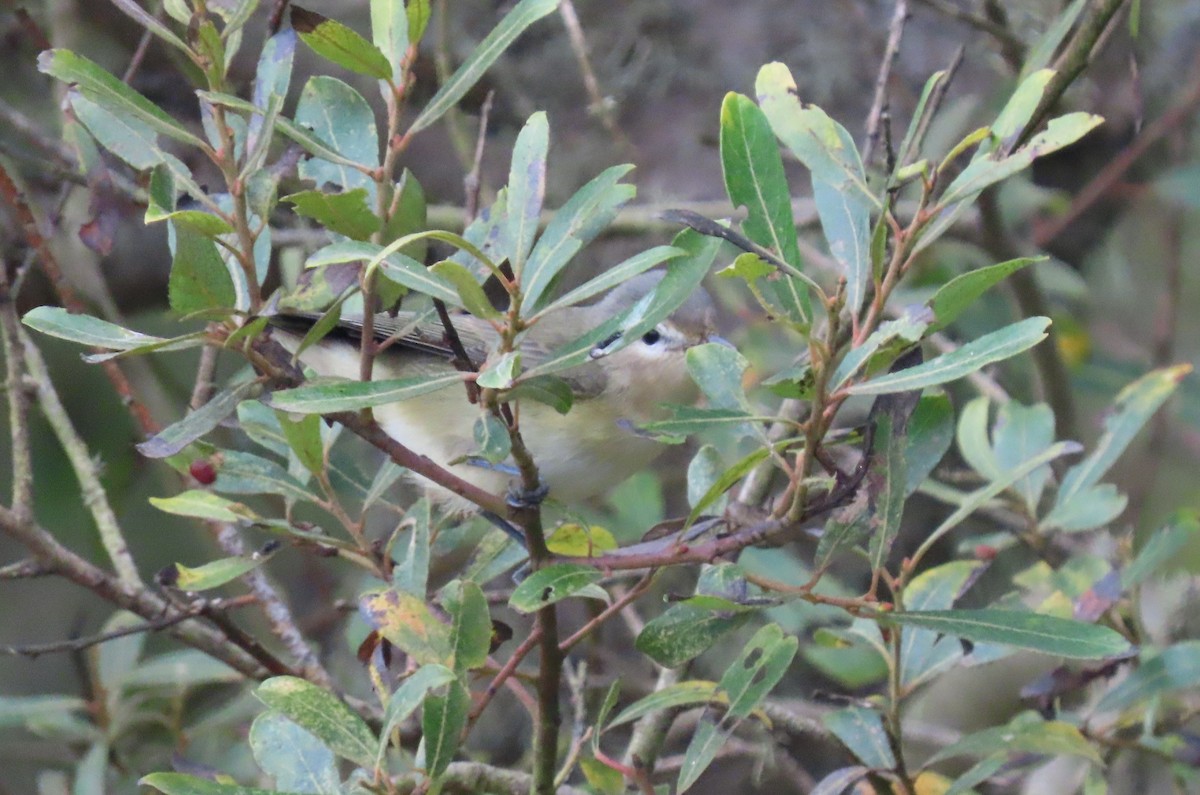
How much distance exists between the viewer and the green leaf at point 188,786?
1129mm

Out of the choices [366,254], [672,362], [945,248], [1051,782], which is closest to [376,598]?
[366,254]

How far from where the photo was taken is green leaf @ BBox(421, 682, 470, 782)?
1.22m

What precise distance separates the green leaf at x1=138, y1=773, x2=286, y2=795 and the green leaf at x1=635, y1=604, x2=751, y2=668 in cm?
42

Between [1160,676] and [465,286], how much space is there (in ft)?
4.61

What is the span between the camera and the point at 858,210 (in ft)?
4.03

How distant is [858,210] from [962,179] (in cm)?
19

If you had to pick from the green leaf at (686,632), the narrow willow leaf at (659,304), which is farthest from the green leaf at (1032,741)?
the narrow willow leaf at (659,304)

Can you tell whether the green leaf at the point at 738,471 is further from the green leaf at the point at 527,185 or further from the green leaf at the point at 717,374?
the green leaf at the point at 527,185

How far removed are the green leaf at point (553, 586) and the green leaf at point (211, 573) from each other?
498mm

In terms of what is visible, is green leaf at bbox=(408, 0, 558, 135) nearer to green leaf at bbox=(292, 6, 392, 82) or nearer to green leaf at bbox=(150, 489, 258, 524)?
green leaf at bbox=(292, 6, 392, 82)

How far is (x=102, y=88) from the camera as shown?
1054 mm

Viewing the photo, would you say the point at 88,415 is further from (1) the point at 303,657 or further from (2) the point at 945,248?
(2) the point at 945,248

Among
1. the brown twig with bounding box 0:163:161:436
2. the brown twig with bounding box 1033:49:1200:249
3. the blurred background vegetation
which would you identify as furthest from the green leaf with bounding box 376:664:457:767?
the brown twig with bounding box 1033:49:1200:249

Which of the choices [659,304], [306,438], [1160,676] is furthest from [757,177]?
[1160,676]
